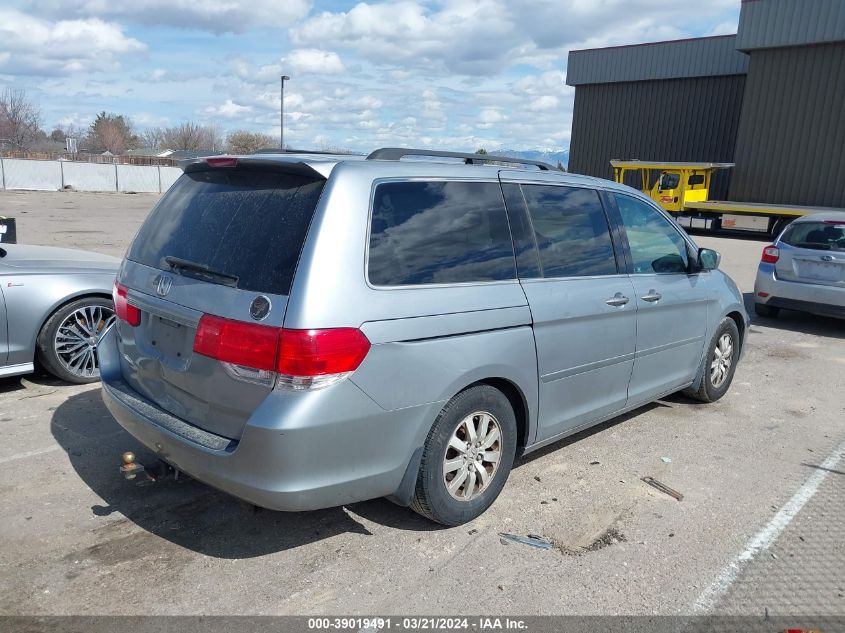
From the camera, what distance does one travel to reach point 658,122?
3497 centimetres

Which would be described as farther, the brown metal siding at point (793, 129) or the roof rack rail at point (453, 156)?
the brown metal siding at point (793, 129)

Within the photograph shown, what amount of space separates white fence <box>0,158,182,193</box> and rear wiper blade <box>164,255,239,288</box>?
39.1 m

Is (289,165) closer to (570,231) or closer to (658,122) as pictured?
(570,231)

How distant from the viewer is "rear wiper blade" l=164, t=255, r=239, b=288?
9.71 ft

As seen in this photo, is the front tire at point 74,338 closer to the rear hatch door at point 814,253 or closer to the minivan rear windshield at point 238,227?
the minivan rear windshield at point 238,227

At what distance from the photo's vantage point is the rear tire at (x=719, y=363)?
5461 millimetres

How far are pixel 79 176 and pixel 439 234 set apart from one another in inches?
1635

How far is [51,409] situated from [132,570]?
248 centimetres

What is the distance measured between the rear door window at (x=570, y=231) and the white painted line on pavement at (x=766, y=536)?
1707 millimetres

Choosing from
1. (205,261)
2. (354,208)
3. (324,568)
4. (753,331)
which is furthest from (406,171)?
(753,331)

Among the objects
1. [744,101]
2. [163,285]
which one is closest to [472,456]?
[163,285]

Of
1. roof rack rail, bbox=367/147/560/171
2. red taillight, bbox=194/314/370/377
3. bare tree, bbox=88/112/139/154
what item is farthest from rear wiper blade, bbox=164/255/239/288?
bare tree, bbox=88/112/139/154

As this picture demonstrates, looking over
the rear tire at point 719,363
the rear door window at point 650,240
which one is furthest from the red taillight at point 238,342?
the rear tire at point 719,363

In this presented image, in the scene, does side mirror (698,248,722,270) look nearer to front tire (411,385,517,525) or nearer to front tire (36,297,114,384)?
front tire (411,385,517,525)
